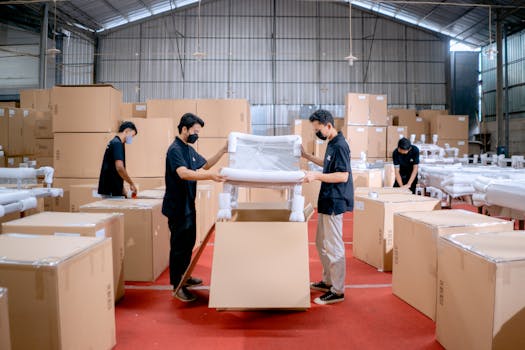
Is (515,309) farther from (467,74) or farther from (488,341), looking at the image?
(467,74)

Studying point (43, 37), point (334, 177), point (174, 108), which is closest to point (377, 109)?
point (174, 108)

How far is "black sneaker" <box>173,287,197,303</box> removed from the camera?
10.3 ft

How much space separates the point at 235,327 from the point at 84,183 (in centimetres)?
325

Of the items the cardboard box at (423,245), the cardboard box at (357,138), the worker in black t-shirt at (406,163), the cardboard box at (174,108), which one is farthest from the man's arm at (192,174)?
the cardboard box at (357,138)

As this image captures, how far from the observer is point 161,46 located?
14.5m

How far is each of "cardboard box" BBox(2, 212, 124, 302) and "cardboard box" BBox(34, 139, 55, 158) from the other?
13.9 feet

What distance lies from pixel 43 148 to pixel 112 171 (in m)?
3.54

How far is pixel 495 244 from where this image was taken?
7.04 ft

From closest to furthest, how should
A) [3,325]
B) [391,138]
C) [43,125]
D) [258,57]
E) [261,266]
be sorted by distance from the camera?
[3,325] < [261,266] < [43,125] < [391,138] < [258,57]

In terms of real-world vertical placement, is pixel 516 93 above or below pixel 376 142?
above

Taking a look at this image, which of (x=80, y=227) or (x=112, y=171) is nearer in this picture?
(x=80, y=227)

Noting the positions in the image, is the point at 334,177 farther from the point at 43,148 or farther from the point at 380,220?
the point at 43,148

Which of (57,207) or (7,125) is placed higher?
(7,125)

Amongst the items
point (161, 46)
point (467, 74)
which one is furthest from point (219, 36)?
point (467, 74)
